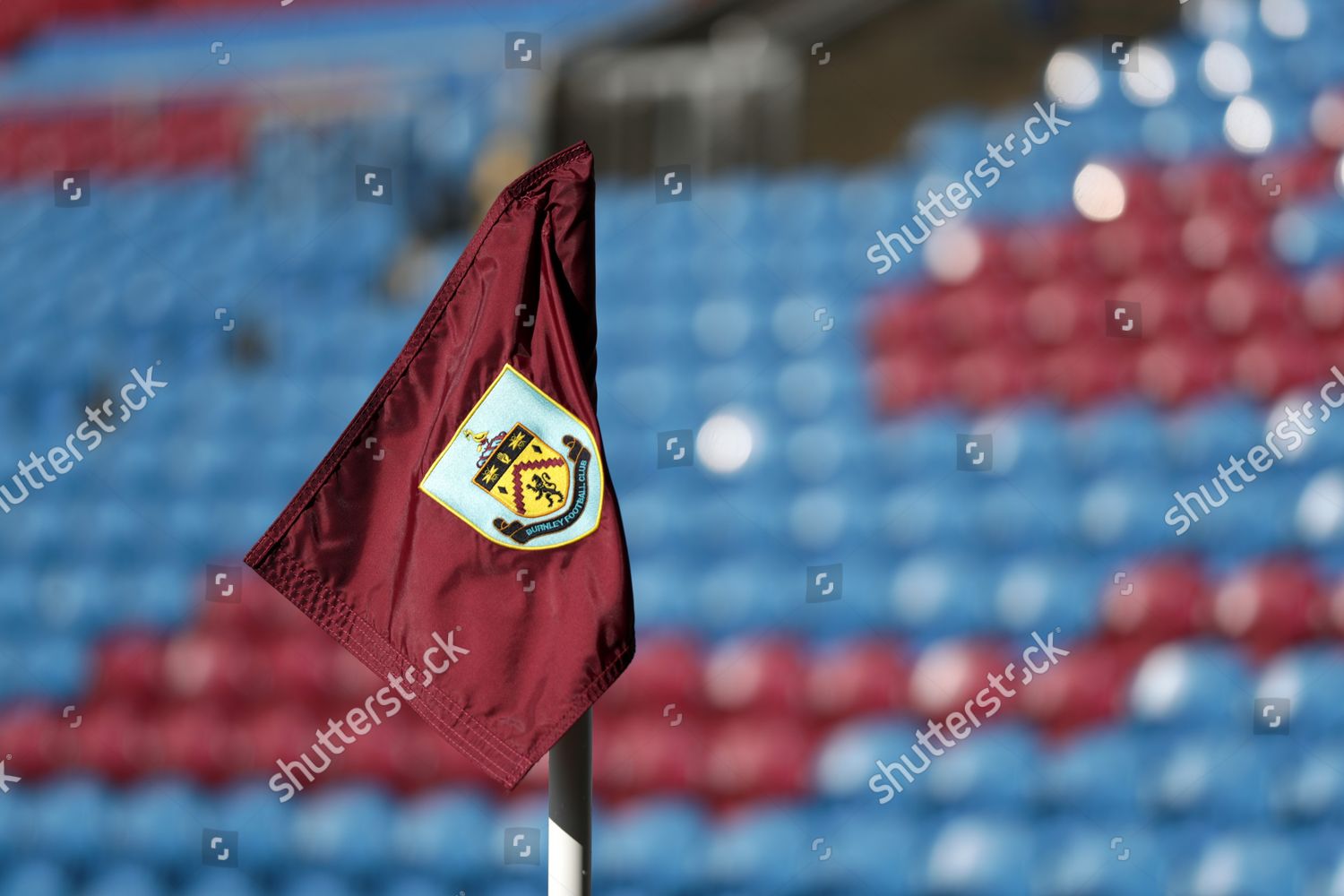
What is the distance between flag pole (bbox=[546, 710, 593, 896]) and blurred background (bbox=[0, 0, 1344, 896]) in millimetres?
1924

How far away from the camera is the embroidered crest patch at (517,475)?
47.5 inches

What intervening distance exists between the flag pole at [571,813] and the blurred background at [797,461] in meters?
1.92

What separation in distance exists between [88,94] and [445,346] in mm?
4749

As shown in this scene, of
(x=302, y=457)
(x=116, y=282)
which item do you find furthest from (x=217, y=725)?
(x=116, y=282)

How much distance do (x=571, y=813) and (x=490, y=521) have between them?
0.87 ft

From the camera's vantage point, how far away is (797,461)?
3.54 meters

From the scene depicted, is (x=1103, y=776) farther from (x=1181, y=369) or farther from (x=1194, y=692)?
(x=1181, y=369)

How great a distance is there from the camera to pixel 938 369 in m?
3.56

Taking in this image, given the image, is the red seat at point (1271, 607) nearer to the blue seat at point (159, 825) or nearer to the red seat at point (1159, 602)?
the red seat at point (1159, 602)

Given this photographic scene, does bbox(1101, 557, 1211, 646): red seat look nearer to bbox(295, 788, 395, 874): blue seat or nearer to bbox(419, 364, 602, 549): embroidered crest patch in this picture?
bbox(295, 788, 395, 874): blue seat

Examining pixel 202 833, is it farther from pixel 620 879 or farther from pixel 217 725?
pixel 620 879

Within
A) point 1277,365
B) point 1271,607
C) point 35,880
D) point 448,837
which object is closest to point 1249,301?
point 1277,365

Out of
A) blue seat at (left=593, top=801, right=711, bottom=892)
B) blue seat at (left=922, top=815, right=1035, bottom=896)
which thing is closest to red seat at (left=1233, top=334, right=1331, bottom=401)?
blue seat at (left=922, top=815, right=1035, bottom=896)

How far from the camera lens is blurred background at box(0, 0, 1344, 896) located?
9.89ft
